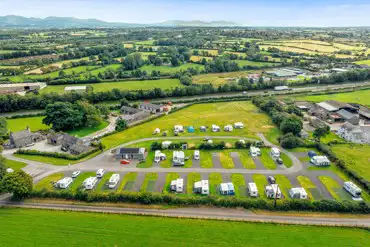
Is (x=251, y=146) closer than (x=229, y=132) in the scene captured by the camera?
Yes

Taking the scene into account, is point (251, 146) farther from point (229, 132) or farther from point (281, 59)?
point (281, 59)

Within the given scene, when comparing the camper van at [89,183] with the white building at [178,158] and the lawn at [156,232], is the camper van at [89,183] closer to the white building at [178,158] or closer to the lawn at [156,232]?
the lawn at [156,232]

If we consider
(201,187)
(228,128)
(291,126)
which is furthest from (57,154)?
(291,126)

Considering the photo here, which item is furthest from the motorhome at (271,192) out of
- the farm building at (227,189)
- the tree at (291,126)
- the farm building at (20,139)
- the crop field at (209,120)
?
the farm building at (20,139)

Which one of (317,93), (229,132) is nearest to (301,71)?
(317,93)

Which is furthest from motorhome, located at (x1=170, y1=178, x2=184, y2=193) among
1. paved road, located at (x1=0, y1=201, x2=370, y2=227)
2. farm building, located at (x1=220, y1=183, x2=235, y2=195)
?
farm building, located at (x1=220, y1=183, x2=235, y2=195)

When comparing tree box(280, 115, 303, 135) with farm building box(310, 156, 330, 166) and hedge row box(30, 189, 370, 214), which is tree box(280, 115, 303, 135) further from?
hedge row box(30, 189, 370, 214)

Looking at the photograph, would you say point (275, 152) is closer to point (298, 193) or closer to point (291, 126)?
point (291, 126)

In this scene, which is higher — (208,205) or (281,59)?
(281,59)
